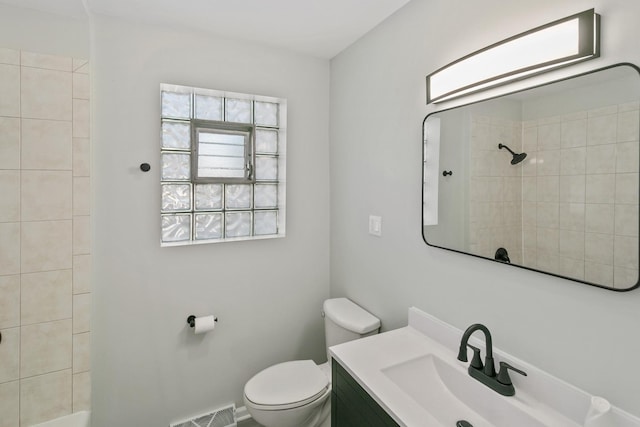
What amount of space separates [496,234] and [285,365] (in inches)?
54.7

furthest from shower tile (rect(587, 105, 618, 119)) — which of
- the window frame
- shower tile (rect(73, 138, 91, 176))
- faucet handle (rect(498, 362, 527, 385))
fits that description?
shower tile (rect(73, 138, 91, 176))

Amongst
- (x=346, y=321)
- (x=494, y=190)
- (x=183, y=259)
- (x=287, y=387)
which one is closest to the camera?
(x=494, y=190)

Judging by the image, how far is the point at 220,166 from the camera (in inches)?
78.5

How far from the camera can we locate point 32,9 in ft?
4.91

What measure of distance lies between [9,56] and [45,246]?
91 centimetres

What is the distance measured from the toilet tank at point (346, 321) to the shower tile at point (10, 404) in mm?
1597

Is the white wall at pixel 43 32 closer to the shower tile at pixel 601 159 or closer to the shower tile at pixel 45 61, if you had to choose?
the shower tile at pixel 45 61

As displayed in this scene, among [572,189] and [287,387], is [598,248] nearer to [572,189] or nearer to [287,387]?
[572,189]

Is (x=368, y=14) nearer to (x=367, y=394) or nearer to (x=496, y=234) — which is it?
(x=496, y=234)

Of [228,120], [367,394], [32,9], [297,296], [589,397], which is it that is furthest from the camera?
[297,296]

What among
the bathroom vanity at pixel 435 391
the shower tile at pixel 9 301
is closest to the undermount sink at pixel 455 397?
the bathroom vanity at pixel 435 391

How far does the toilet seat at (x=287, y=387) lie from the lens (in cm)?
157

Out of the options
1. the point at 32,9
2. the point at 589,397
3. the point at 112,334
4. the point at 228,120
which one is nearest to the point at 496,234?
the point at 589,397

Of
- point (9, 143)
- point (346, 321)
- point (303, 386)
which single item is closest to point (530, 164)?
point (346, 321)
